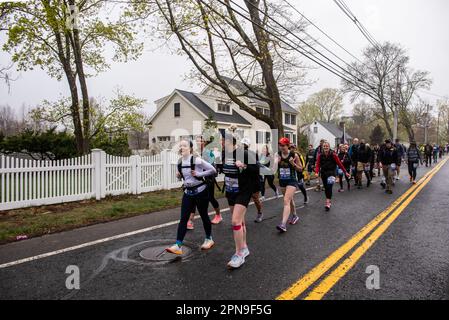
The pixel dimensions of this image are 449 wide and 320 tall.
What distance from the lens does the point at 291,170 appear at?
6.66 meters

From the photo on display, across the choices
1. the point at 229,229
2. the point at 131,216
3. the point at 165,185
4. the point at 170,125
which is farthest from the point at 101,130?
the point at 170,125

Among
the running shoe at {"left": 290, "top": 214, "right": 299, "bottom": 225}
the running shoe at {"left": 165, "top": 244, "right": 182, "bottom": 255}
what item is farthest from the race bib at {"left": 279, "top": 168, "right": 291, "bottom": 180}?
the running shoe at {"left": 165, "top": 244, "right": 182, "bottom": 255}

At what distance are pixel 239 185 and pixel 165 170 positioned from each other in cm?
795

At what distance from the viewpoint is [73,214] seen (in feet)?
25.4

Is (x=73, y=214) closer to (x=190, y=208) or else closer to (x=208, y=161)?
(x=208, y=161)

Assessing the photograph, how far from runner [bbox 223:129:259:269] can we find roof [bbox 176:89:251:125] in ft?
88.2

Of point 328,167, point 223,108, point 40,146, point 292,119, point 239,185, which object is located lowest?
point 239,185

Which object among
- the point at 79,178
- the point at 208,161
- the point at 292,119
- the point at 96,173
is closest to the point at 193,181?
the point at 208,161

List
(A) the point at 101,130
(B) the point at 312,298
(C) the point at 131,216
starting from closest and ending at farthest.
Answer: (B) the point at 312,298, (C) the point at 131,216, (A) the point at 101,130

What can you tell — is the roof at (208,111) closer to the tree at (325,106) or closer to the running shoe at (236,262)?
the running shoe at (236,262)

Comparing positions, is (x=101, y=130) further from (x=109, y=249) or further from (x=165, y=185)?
(x=109, y=249)

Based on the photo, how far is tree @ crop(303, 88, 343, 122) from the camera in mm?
78500

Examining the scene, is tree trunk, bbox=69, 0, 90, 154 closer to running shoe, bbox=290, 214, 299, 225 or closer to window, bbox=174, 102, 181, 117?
running shoe, bbox=290, 214, 299, 225
